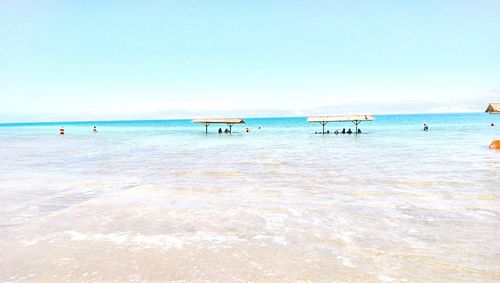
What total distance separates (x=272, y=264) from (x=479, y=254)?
4171 millimetres

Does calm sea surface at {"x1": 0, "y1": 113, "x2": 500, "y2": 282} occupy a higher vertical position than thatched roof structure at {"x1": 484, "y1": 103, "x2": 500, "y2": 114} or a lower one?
lower

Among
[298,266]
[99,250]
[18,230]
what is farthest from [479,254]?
[18,230]

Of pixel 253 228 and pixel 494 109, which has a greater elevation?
pixel 494 109

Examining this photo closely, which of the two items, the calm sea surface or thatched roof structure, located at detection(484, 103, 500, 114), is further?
thatched roof structure, located at detection(484, 103, 500, 114)

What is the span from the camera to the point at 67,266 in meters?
7.11

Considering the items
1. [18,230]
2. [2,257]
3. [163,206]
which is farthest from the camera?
[163,206]

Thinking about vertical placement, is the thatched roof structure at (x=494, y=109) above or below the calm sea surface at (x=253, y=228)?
above

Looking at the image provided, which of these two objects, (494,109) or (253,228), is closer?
(253,228)

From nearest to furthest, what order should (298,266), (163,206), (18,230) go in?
(298,266) → (18,230) → (163,206)

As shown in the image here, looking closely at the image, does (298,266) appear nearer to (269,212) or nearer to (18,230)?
(269,212)

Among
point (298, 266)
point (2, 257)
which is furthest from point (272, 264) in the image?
point (2, 257)

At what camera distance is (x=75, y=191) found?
1495cm

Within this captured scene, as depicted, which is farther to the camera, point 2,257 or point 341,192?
point 341,192

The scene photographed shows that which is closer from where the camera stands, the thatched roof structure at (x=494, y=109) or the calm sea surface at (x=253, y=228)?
the calm sea surface at (x=253, y=228)
